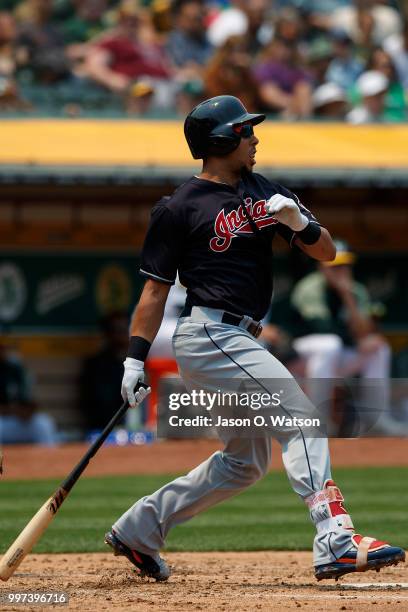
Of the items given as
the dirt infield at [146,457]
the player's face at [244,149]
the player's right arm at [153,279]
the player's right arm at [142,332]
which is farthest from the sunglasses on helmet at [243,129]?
the dirt infield at [146,457]

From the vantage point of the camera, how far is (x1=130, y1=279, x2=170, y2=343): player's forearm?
190 inches

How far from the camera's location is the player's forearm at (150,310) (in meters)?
4.82

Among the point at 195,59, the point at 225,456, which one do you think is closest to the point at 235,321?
the point at 225,456

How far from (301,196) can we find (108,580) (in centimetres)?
788

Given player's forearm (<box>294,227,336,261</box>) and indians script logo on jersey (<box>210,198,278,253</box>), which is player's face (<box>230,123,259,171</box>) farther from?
player's forearm (<box>294,227,336,261</box>)

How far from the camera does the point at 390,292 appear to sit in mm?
13000

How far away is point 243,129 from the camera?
4879 mm

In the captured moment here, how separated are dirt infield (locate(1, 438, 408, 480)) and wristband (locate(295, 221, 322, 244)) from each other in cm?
488

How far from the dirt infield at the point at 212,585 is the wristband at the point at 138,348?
0.88m

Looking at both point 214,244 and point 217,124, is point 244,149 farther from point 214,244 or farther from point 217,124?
point 214,244

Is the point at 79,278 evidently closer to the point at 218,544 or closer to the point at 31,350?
the point at 31,350

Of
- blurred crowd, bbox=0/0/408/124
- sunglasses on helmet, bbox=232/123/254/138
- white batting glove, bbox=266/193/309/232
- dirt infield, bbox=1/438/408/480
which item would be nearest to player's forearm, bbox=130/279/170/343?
white batting glove, bbox=266/193/309/232

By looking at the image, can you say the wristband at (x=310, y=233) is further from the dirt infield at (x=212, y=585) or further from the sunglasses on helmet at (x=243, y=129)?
the dirt infield at (x=212, y=585)

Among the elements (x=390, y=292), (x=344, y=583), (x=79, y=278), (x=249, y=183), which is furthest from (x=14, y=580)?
(x=390, y=292)
